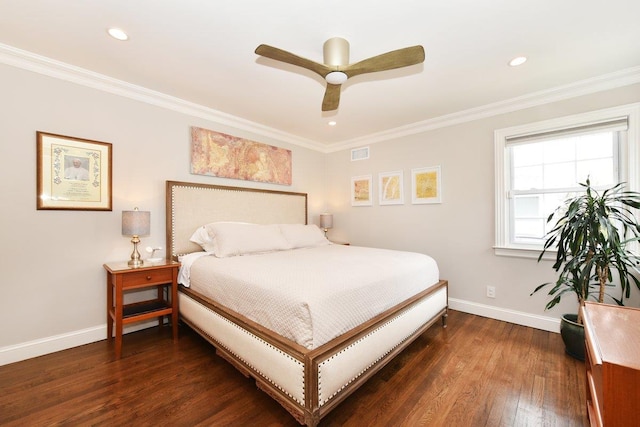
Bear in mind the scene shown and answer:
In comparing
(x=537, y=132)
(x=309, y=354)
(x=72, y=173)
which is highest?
(x=537, y=132)

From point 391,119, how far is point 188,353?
11.4ft

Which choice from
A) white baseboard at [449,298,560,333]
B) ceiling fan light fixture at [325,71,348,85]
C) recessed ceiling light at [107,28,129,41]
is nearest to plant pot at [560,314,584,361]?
white baseboard at [449,298,560,333]

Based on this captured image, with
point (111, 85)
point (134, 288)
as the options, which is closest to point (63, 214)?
point (134, 288)

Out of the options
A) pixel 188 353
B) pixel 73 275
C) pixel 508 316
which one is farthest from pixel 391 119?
pixel 73 275

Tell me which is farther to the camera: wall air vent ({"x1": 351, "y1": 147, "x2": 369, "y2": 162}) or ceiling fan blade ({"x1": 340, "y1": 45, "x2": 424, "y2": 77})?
wall air vent ({"x1": 351, "y1": 147, "x2": 369, "y2": 162})

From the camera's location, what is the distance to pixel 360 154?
4.43m

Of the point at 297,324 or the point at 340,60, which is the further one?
the point at 340,60

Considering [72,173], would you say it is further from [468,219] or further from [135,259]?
[468,219]

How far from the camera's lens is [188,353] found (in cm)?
232

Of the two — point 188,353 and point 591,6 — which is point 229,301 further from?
point 591,6

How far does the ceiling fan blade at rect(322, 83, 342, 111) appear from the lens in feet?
6.82

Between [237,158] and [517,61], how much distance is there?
314 centimetres

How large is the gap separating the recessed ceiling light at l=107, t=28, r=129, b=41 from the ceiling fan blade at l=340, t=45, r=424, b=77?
5.25 ft

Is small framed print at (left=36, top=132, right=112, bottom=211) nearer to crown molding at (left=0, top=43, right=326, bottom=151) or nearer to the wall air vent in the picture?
crown molding at (left=0, top=43, right=326, bottom=151)
